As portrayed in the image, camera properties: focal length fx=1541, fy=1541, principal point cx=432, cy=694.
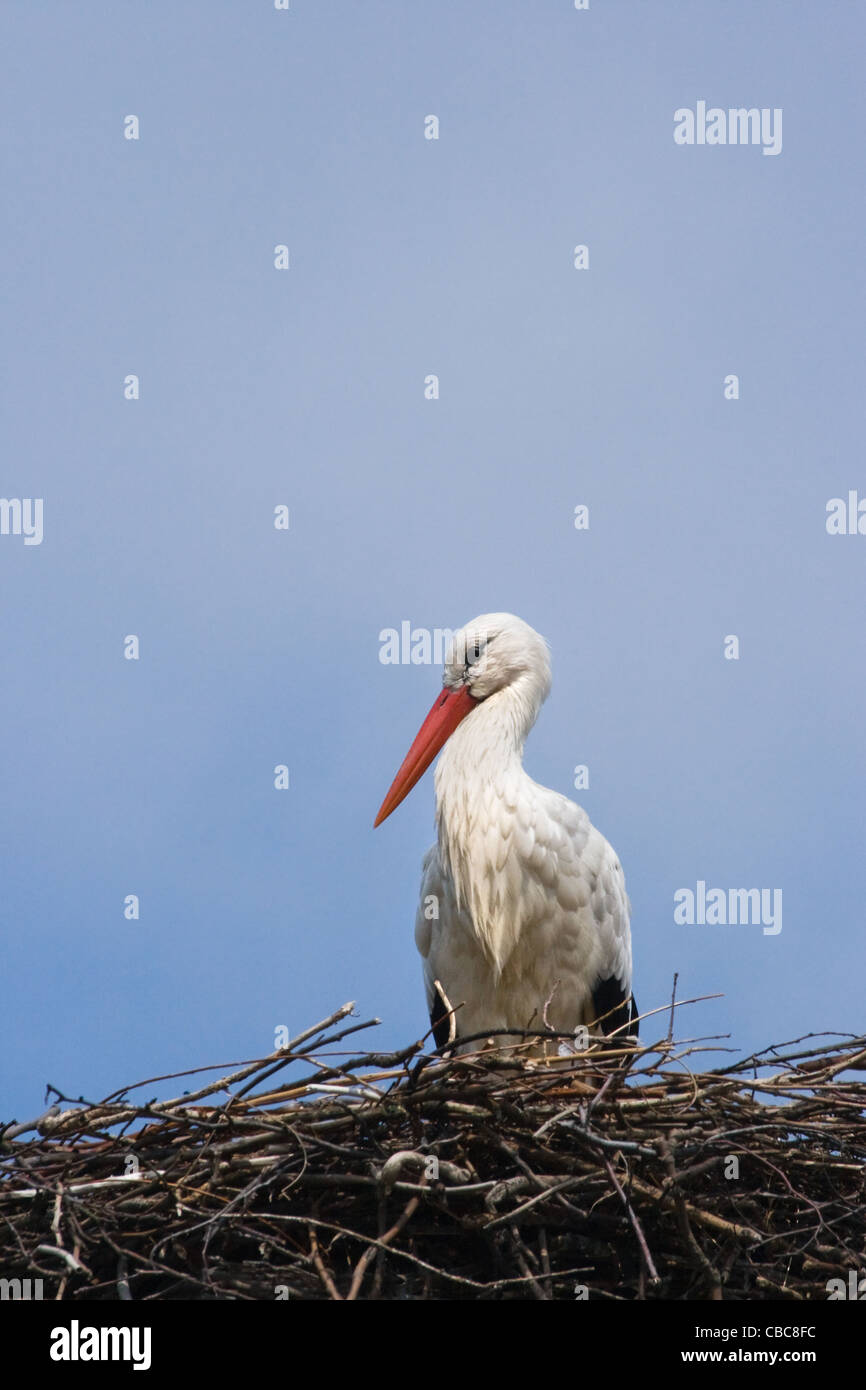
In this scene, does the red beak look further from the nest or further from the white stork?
the nest

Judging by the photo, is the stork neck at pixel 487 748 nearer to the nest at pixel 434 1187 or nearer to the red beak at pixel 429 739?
the red beak at pixel 429 739

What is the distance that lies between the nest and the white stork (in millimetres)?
748

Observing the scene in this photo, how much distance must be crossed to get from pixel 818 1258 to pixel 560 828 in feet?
3.89

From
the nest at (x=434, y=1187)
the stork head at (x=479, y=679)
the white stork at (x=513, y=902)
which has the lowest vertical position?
the nest at (x=434, y=1187)

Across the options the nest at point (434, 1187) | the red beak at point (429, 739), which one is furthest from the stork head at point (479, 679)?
the nest at point (434, 1187)

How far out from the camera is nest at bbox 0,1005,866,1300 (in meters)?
2.64

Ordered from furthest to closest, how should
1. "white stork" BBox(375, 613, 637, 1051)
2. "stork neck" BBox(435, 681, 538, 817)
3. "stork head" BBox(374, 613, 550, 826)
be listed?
"stork head" BBox(374, 613, 550, 826)
"stork neck" BBox(435, 681, 538, 817)
"white stork" BBox(375, 613, 637, 1051)

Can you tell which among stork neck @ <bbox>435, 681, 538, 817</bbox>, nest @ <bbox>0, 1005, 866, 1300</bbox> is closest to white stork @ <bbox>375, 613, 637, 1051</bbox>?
stork neck @ <bbox>435, 681, 538, 817</bbox>

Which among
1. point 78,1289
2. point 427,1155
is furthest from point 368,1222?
point 78,1289

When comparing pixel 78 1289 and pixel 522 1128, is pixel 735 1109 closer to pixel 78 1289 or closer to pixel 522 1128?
pixel 522 1128

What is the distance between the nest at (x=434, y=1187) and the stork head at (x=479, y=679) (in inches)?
52.4

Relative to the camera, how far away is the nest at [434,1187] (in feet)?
8.65

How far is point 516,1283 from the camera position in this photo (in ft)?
8.74

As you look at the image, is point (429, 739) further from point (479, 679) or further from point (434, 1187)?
point (434, 1187)
